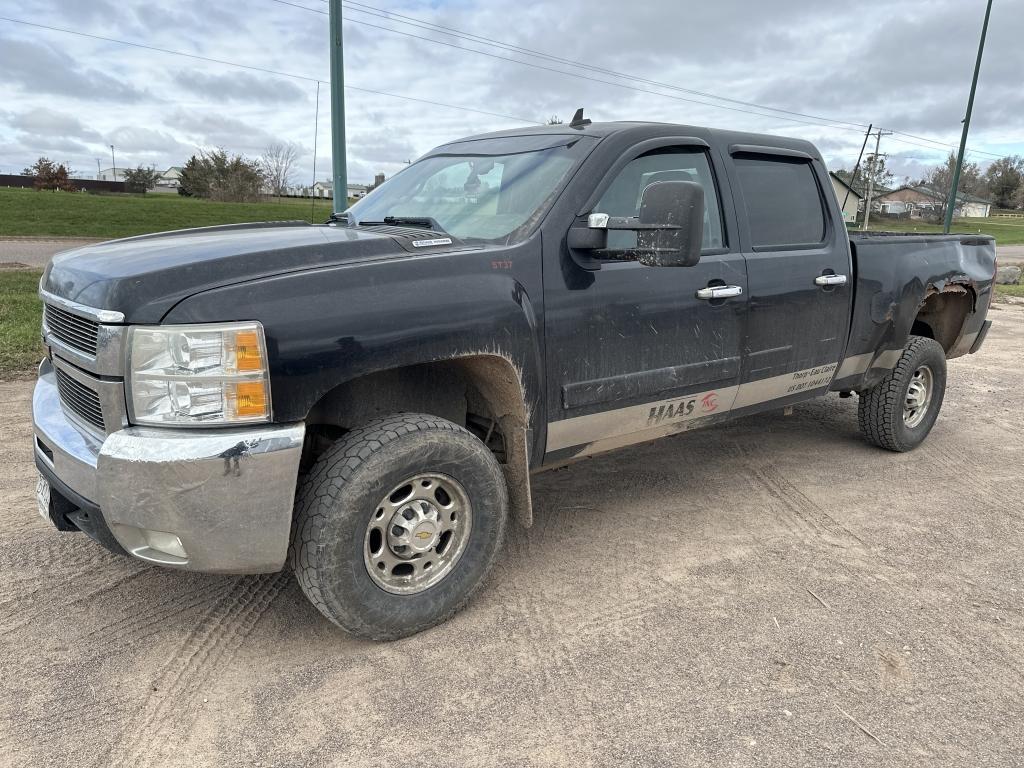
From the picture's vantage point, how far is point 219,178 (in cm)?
3553

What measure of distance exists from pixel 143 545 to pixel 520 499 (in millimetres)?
1437

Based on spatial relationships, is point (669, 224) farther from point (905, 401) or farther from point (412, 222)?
point (905, 401)

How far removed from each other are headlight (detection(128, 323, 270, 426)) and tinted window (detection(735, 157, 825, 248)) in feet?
8.68

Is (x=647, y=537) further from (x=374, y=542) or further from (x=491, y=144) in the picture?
(x=491, y=144)

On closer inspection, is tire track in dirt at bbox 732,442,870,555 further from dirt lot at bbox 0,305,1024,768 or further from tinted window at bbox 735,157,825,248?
tinted window at bbox 735,157,825,248

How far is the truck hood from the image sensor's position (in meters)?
2.38

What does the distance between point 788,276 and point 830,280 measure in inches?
14.5

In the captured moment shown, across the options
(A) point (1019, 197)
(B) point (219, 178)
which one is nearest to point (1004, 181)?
(A) point (1019, 197)

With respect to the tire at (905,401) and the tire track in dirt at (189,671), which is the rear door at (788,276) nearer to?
the tire at (905,401)

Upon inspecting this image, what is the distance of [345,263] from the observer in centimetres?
267

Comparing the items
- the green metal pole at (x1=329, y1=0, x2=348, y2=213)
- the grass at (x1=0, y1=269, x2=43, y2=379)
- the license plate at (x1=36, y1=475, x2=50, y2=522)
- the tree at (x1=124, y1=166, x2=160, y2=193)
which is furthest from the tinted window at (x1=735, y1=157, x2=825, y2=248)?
the tree at (x1=124, y1=166, x2=160, y2=193)

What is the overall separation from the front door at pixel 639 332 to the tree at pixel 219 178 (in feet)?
85.8

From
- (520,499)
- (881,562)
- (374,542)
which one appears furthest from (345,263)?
(881,562)

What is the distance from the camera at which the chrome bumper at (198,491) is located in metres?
2.35
